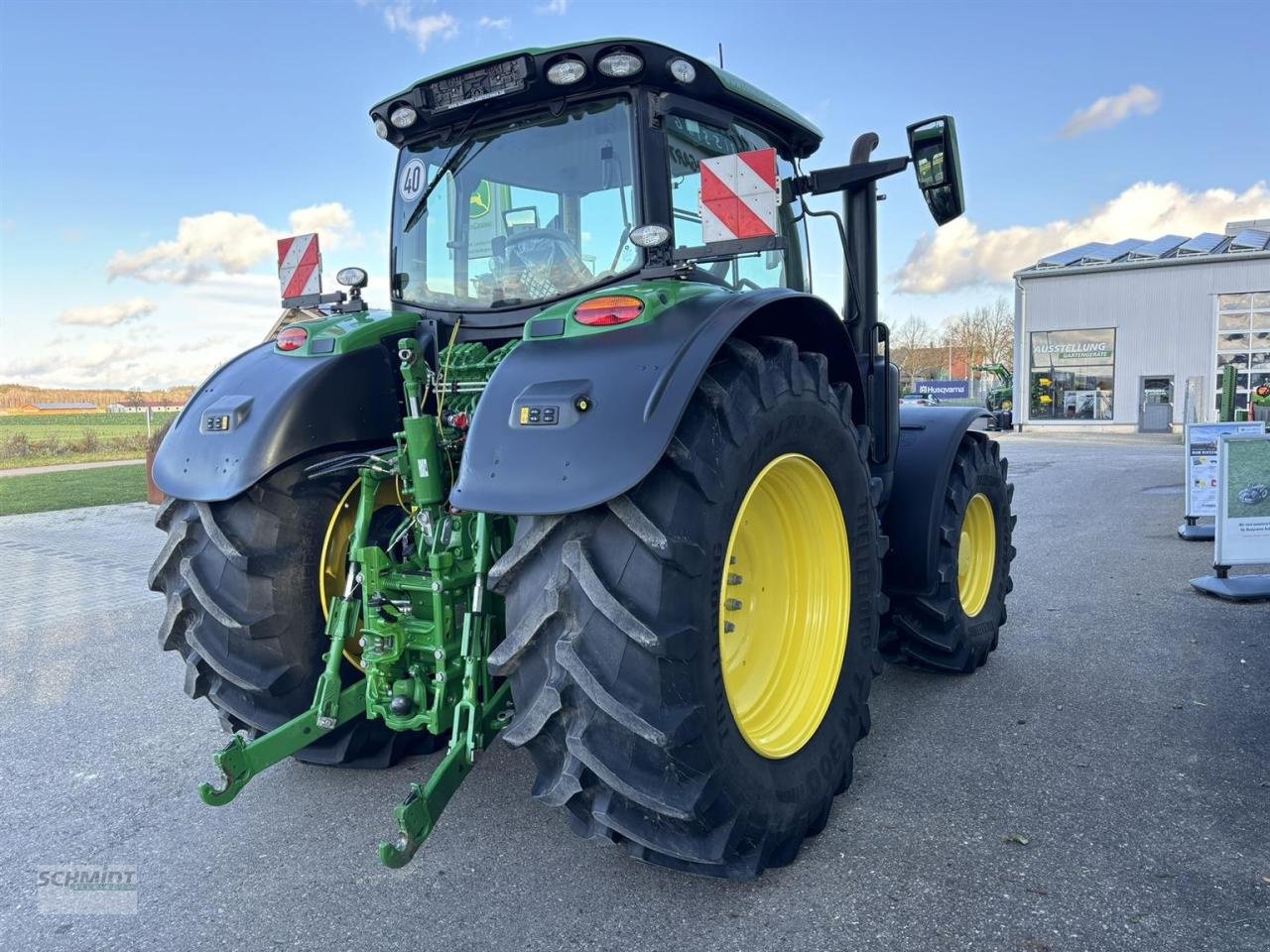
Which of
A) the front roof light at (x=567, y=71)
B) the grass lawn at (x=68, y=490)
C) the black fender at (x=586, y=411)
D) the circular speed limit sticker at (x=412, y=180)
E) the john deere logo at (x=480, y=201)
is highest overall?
the front roof light at (x=567, y=71)

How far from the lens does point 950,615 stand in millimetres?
4102

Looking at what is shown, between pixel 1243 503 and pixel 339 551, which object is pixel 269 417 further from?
pixel 1243 503

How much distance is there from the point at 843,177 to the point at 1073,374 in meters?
29.5

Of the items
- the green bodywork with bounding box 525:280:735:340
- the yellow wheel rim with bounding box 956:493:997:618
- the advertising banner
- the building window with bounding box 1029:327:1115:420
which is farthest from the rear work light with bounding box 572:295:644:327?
the advertising banner

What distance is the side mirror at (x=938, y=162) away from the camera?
3.41 m

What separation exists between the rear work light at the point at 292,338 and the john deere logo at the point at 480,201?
78 cm

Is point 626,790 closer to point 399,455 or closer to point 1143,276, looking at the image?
point 399,455

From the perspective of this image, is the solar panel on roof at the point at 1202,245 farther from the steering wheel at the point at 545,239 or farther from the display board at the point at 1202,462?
the steering wheel at the point at 545,239

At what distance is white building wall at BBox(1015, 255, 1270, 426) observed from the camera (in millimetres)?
27234

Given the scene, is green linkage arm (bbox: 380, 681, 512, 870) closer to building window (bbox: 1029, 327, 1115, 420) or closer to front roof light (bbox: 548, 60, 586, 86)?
front roof light (bbox: 548, 60, 586, 86)

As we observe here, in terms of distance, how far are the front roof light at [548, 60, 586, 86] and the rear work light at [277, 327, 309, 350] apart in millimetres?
1285

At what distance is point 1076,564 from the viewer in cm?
716

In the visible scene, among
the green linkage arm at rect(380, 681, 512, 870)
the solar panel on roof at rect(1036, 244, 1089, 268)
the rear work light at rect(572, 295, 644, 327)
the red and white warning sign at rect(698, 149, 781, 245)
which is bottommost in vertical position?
the green linkage arm at rect(380, 681, 512, 870)

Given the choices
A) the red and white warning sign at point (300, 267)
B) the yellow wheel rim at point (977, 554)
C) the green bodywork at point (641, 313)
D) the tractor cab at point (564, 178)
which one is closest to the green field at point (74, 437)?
the red and white warning sign at point (300, 267)
